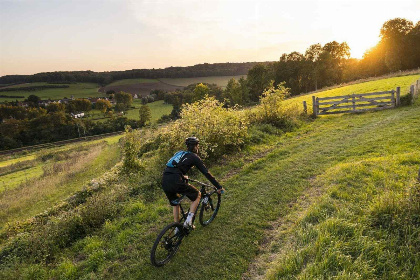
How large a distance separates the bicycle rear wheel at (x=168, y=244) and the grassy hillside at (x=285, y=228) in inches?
7.0

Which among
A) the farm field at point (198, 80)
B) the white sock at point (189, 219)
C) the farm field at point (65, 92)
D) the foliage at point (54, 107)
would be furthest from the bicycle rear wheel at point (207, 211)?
the farm field at point (65, 92)

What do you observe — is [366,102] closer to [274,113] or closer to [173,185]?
[274,113]

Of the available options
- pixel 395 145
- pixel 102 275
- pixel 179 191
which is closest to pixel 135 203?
pixel 102 275

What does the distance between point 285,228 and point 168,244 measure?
2.85m

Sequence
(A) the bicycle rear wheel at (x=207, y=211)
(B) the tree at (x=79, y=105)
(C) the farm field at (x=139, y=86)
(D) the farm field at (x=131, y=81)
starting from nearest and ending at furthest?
(A) the bicycle rear wheel at (x=207, y=211) → (B) the tree at (x=79, y=105) → (C) the farm field at (x=139, y=86) → (D) the farm field at (x=131, y=81)

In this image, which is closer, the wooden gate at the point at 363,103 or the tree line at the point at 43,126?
the wooden gate at the point at 363,103

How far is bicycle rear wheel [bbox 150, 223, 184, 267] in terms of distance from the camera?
4.88 meters

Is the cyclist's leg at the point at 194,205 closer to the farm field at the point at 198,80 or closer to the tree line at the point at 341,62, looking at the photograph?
the tree line at the point at 341,62

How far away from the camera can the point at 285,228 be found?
541 centimetres

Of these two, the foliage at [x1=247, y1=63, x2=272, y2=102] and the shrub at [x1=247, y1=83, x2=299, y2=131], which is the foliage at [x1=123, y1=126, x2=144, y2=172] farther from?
the foliage at [x1=247, y1=63, x2=272, y2=102]

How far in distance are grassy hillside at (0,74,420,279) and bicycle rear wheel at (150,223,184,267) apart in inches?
7.0

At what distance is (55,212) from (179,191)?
27.5ft

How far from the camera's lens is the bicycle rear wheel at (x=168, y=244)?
192 inches

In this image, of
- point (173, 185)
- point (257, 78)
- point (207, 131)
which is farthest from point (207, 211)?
point (257, 78)
